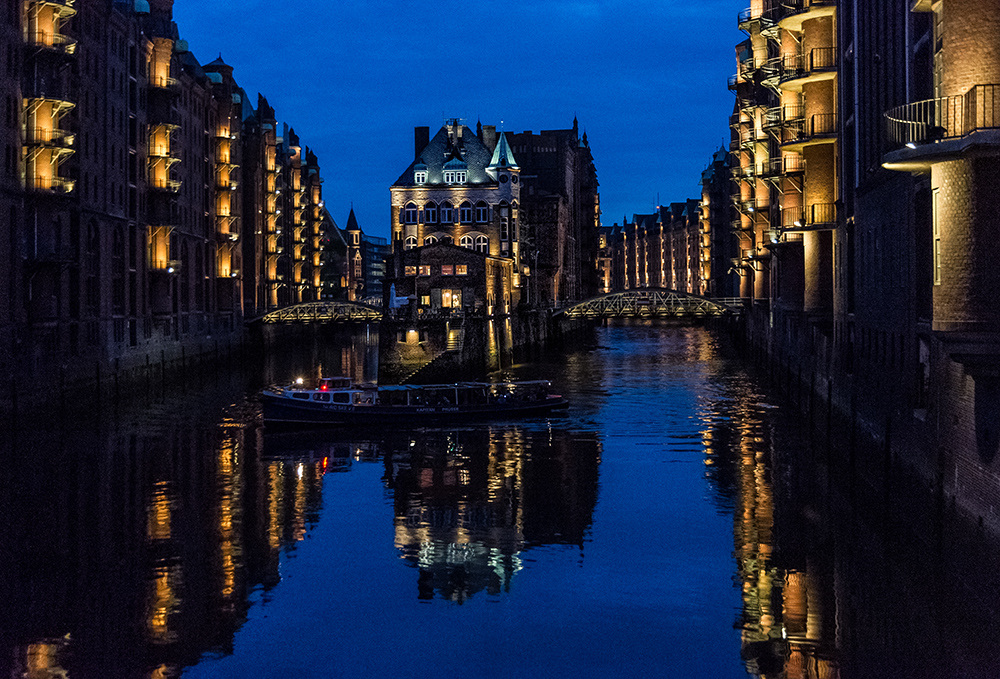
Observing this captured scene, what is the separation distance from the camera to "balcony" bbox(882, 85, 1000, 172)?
27.8 meters

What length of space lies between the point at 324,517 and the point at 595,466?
14.0 meters

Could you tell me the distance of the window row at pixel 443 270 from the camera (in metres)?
108

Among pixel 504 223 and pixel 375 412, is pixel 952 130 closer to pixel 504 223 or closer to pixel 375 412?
pixel 375 412

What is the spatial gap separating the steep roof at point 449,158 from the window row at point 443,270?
3243 centimetres

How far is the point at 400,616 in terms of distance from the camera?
28.0 m

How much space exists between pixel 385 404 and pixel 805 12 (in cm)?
2993

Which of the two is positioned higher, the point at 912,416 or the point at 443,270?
the point at 443,270

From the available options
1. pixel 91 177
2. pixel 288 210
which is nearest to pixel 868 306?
pixel 91 177

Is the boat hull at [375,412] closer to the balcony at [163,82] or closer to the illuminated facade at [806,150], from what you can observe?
the illuminated facade at [806,150]

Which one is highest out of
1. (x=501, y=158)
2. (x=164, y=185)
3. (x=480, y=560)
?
(x=501, y=158)

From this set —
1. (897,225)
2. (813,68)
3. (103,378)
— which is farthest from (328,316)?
(897,225)

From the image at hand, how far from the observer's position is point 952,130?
2873cm

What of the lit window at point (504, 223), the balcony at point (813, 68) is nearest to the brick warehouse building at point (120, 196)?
the lit window at point (504, 223)

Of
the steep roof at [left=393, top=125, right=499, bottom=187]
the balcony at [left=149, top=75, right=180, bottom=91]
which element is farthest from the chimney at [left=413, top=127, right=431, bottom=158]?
the balcony at [left=149, top=75, right=180, bottom=91]
